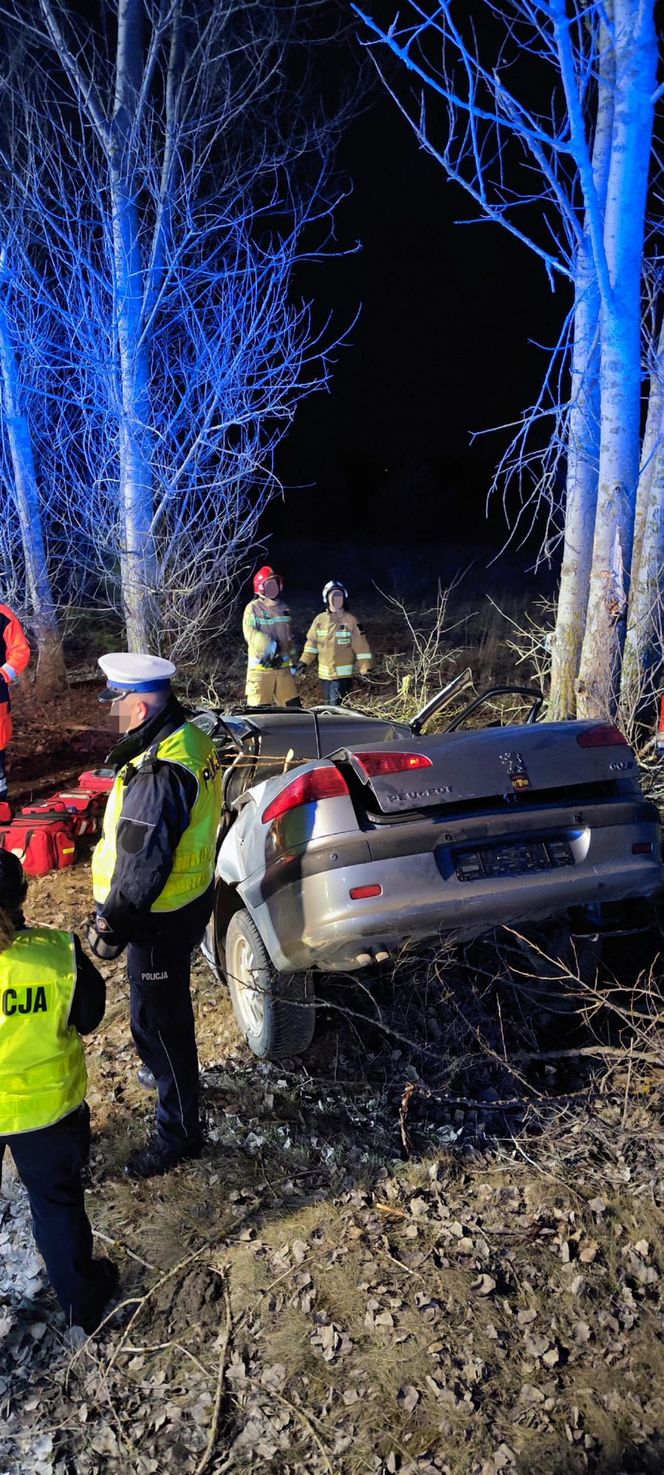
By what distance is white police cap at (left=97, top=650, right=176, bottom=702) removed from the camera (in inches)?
136

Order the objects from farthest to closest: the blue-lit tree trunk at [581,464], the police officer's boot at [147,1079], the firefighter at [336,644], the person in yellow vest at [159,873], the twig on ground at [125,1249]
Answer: the firefighter at [336,644], the blue-lit tree trunk at [581,464], the police officer's boot at [147,1079], the person in yellow vest at [159,873], the twig on ground at [125,1249]

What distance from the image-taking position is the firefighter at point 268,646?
9008 mm

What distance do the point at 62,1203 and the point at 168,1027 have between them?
0.74 m

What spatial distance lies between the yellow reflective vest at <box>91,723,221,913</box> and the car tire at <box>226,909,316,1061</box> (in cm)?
50

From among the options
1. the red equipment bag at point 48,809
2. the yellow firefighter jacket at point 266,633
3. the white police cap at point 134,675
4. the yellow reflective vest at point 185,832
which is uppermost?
the white police cap at point 134,675

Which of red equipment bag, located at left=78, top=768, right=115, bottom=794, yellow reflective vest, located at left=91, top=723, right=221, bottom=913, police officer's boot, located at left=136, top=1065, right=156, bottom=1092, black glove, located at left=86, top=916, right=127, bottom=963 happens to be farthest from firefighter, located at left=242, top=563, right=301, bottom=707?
black glove, located at left=86, top=916, right=127, bottom=963

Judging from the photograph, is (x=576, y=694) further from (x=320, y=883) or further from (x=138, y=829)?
(x=138, y=829)

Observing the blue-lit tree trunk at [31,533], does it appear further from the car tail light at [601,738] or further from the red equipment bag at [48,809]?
the car tail light at [601,738]

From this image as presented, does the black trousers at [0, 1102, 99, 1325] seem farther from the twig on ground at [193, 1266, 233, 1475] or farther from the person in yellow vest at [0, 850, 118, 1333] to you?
the twig on ground at [193, 1266, 233, 1475]

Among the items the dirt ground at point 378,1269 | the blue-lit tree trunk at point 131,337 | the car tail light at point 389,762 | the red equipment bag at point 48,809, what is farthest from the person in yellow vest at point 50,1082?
the blue-lit tree trunk at point 131,337

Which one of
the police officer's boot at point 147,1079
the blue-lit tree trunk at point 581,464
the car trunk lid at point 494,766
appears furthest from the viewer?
the blue-lit tree trunk at point 581,464

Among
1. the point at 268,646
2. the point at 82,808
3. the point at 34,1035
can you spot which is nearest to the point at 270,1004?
the point at 34,1035

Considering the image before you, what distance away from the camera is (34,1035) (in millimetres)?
2699

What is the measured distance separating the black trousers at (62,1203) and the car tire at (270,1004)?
3.33ft
